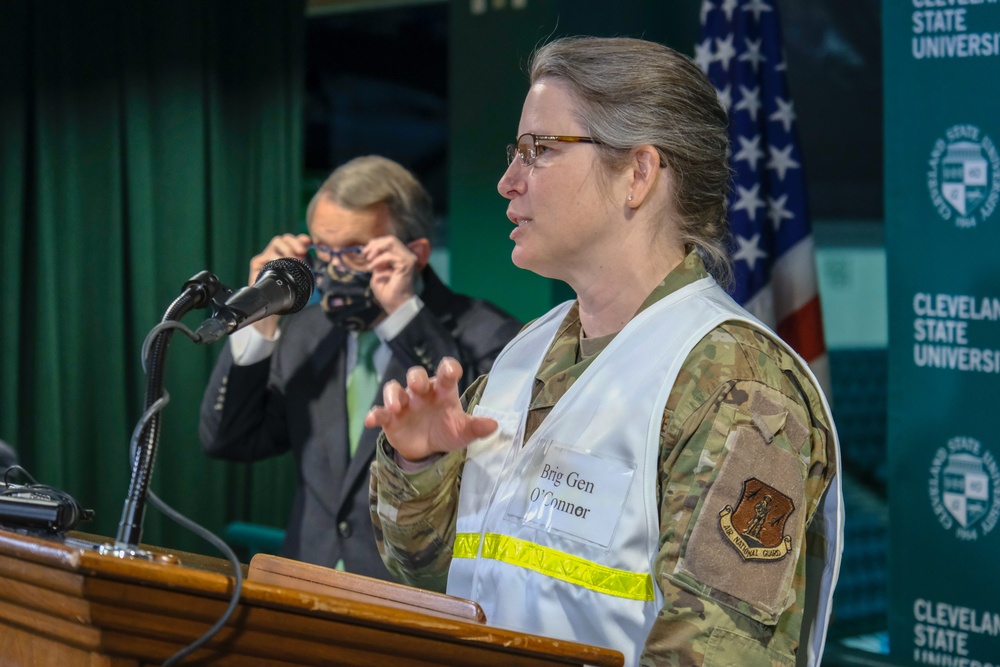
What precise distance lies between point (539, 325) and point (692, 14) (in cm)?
243

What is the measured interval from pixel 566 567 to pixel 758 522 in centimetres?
26

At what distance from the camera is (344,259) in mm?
2715

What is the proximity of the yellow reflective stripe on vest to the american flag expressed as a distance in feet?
6.01

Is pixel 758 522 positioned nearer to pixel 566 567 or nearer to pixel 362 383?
pixel 566 567

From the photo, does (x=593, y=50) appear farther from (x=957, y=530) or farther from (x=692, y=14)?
(x=692, y=14)

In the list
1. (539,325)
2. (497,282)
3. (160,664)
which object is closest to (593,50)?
(539,325)

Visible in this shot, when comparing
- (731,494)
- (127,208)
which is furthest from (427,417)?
(127,208)

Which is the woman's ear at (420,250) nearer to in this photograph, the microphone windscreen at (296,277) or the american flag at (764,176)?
the american flag at (764,176)

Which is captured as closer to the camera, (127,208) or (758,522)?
(758,522)

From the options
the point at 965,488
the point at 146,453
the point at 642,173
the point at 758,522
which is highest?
the point at 642,173

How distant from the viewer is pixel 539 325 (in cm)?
179

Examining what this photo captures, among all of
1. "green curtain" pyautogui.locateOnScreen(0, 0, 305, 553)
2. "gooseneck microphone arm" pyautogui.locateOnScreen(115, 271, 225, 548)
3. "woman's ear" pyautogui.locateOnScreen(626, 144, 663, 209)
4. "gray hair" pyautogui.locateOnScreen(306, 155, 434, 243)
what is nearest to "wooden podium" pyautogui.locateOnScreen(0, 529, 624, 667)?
"gooseneck microphone arm" pyautogui.locateOnScreen(115, 271, 225, 548)

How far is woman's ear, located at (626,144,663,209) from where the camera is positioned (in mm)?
1546

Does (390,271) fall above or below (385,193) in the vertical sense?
below
